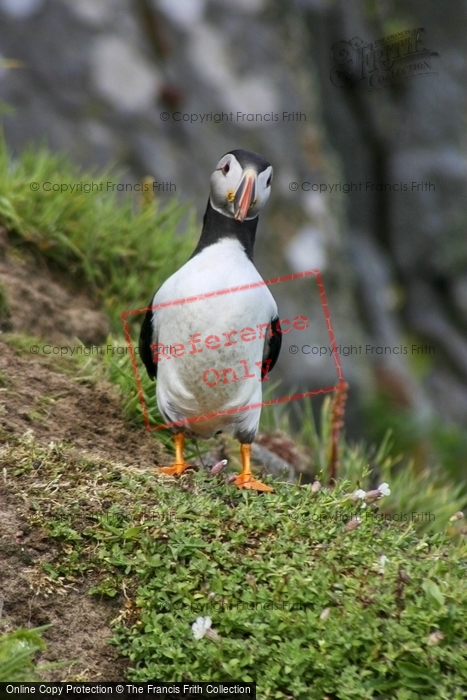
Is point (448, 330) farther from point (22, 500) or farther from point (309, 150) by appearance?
point (22, 500)

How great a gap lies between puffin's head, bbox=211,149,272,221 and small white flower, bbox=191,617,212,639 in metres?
1.86

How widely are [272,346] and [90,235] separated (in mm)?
2062

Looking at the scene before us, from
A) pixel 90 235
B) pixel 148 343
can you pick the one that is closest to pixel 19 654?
pixel 148 343

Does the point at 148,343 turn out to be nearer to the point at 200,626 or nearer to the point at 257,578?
the point at 257,578

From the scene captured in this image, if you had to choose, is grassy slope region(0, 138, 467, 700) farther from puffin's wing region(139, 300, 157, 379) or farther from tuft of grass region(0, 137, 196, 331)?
tuft of grass region(0, 137, 196, 331)

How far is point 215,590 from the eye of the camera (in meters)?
3.52

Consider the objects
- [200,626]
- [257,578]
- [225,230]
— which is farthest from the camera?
[225,230]

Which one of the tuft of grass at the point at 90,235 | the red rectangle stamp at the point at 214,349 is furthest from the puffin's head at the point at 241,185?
the tuft of grass at the point at 90,235

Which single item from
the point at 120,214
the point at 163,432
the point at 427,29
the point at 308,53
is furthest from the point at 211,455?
the point at 427,29

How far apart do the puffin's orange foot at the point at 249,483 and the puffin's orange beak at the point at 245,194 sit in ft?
4.05

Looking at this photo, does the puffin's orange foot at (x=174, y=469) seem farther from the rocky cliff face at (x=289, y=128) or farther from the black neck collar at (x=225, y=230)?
the rocky cliff face at (x=289, y=128)

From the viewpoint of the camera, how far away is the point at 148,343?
472 centimetres

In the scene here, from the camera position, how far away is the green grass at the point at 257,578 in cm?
325

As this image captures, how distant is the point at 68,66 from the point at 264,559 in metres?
7.54
